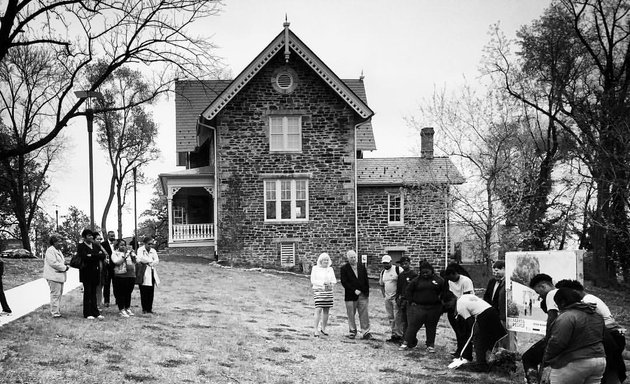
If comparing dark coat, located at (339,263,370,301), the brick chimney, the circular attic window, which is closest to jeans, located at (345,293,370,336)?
dark coat, located at (339,263,370,301)

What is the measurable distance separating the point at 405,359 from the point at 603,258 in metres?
23.7

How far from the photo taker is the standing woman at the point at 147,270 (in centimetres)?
1541

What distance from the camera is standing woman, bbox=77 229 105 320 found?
14148 millimetres

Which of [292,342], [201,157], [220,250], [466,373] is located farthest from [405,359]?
[201,157]

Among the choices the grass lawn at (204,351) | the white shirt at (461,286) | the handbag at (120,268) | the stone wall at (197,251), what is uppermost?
the handbag at (120,268)

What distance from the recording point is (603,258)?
33344 mm

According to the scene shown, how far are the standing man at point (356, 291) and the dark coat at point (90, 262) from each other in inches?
197

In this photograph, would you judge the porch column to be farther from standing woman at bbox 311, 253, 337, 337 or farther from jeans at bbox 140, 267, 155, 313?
standing woman at bbox 311, 253, 337, 337

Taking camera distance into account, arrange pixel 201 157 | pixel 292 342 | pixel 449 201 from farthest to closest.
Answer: pixel 201 157, pixel 449 201, pixel 292 342

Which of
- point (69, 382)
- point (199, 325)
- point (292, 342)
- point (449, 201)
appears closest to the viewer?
point (69, 382)

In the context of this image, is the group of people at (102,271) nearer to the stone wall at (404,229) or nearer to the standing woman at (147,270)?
the standing woman at (147,270)

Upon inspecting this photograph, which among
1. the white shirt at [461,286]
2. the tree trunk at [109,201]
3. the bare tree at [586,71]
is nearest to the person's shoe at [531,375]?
the white shirt at [461,286]

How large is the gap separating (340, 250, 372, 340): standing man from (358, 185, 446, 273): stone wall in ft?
60.4

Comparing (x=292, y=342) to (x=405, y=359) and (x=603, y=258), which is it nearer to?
(x=405, y=359)
